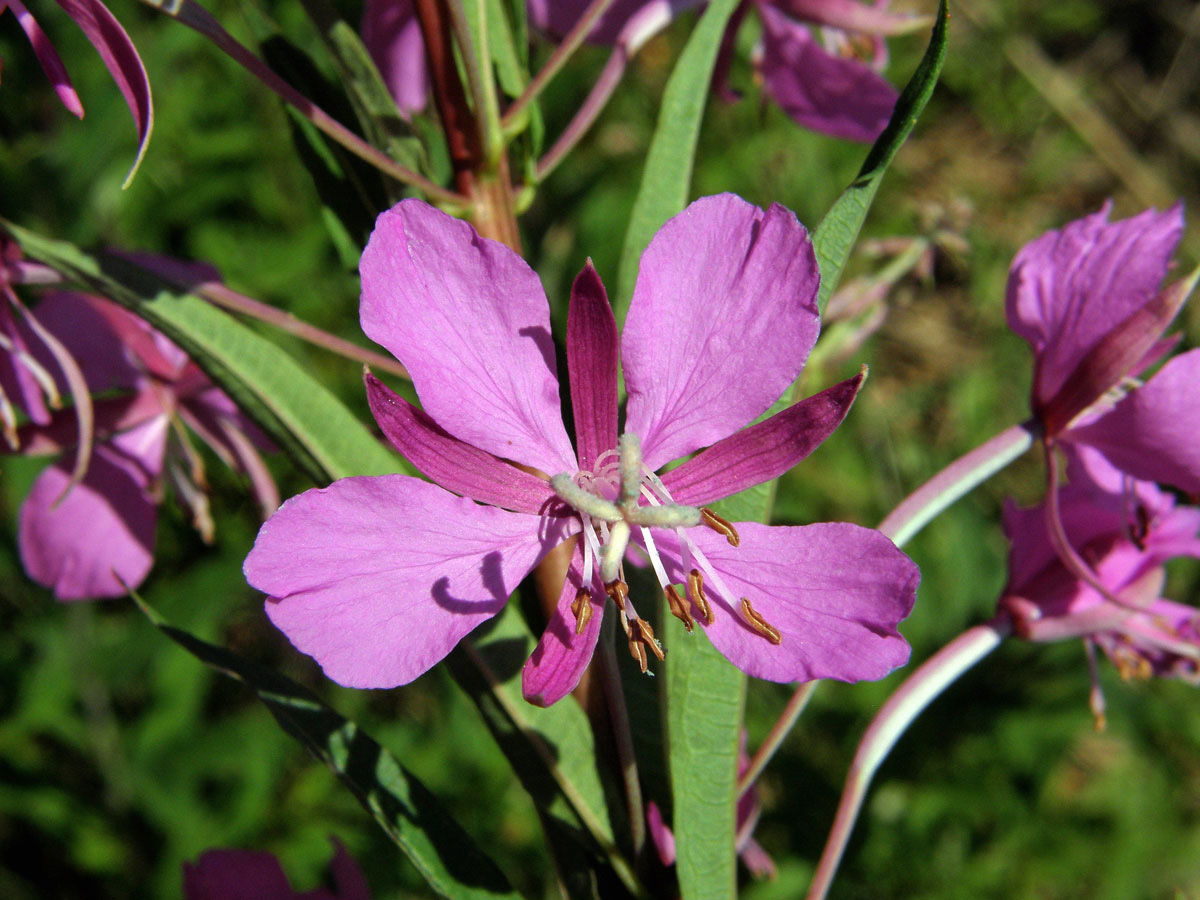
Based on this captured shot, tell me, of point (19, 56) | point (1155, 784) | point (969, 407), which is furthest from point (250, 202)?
point (1155, 784)

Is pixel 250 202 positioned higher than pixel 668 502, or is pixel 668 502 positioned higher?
pixel 668 502

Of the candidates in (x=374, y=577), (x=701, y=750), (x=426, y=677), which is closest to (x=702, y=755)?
(x=701, y=750)

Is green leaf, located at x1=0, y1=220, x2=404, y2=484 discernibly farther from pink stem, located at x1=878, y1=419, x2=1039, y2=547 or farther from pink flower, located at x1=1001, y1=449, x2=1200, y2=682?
pink flower, located at x1=1001, y1=449, x2=1200, y2=682

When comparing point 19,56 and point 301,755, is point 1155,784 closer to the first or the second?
point 301,755

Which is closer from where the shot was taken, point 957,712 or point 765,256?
point 765,256

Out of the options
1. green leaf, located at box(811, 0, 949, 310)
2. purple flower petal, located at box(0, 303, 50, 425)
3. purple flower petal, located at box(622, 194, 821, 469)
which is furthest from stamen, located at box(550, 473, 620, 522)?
purple flower petal, located at box(0, 303, 50, 425)

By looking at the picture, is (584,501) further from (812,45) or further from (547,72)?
(812,45)

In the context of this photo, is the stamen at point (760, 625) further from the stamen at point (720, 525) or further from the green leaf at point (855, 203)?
the green leaf at point (855, 203)
